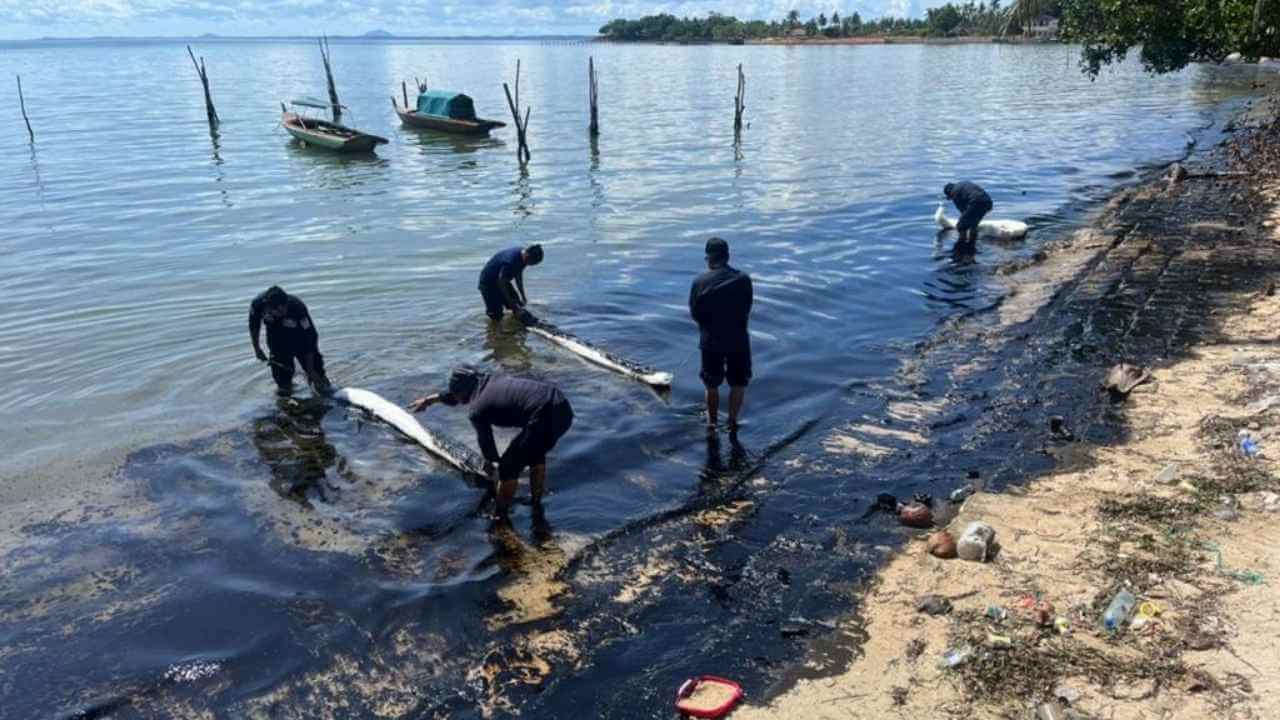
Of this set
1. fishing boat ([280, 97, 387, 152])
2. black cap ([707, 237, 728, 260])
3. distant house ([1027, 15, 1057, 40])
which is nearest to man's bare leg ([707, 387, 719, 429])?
black cap ([707, 237, 728, 260])

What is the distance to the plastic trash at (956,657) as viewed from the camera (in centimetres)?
557

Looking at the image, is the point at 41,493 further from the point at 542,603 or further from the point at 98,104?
the point at 98,104

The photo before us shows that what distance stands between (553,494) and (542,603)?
6.38 feet

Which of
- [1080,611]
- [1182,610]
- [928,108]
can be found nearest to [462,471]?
[1080,611]

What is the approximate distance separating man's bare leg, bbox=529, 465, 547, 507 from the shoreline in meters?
3.27

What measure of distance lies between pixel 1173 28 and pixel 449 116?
1166 inches

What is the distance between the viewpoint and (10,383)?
12.5m

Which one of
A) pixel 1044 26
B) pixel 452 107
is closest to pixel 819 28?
pixel 1044 26

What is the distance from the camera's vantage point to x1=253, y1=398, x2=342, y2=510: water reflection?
9.13 meters

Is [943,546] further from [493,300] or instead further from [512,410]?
[493,300]

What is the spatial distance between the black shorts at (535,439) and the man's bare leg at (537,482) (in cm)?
30

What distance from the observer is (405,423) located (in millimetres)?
10172

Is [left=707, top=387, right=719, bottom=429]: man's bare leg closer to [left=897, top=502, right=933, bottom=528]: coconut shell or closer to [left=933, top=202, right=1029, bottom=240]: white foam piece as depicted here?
[left=897, top=502, right=933, bottom=528]: coconut shell

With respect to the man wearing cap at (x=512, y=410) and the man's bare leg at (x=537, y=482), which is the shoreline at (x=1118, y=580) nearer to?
the man wearing cap at (x=512, y=410)
